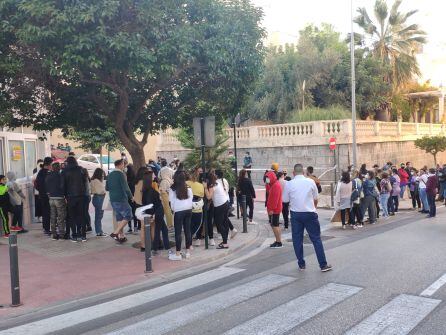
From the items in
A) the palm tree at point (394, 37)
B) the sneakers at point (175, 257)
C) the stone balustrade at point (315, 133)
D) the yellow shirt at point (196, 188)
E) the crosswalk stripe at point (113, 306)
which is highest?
the palm tree at point (394, 37)

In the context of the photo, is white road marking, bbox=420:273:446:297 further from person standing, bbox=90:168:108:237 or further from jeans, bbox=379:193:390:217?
jeans, bbox=379:193:390:217

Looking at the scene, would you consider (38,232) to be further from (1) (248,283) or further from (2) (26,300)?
(1) (248,283)

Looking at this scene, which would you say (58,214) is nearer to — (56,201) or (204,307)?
(56,201)

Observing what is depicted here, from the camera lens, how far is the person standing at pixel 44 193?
464 inches

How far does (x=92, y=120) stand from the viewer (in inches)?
470

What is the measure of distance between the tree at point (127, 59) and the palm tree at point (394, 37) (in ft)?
83.3

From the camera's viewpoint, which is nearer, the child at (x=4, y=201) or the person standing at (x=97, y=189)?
the child at (x=4, y=201)

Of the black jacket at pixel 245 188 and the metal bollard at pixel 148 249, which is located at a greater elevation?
the black jacket at pixel 245 188

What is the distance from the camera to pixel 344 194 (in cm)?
1294

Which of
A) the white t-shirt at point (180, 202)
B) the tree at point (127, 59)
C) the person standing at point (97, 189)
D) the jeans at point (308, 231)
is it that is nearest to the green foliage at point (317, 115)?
the tree at point (127, 59)

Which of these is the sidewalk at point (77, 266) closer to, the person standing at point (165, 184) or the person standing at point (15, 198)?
the person standing at point (15, 198)

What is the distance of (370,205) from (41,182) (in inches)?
360

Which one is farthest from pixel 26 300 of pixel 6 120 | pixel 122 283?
pixel 6 120

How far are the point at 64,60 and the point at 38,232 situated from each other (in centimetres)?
570
